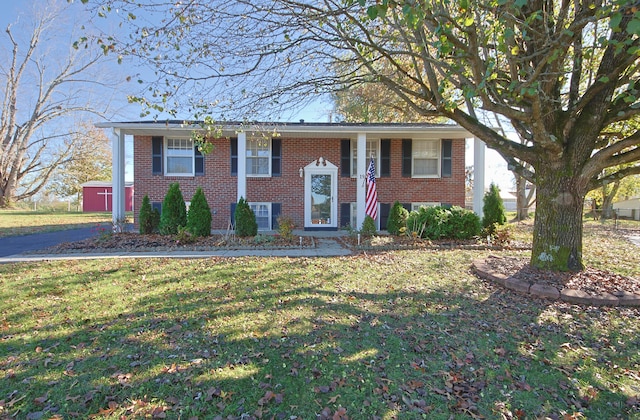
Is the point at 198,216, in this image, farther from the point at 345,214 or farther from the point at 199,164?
the point at 345,214

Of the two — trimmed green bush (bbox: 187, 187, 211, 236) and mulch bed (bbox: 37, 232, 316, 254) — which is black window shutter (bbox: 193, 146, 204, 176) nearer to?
trimmed green bush (bbox: 187, 187, 211, 236)

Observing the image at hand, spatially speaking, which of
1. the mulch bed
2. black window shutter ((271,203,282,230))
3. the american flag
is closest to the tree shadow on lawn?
the mulch bed

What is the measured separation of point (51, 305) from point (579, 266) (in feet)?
24.5

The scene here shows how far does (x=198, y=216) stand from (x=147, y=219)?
203 cm

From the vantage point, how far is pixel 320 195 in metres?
11.5

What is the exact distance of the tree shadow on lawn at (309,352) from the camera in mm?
2248

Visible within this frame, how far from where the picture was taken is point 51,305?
155 inches

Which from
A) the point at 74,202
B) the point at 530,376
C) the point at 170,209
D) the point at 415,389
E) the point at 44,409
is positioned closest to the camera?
the point at 44,409

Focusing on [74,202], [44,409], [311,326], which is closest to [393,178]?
[311,326]

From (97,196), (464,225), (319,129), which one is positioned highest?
(319,129)

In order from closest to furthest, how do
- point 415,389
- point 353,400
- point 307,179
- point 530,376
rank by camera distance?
point 353,400, point 415,389, point 530,376, point 307,179

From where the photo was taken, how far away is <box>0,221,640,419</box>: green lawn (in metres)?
2.24

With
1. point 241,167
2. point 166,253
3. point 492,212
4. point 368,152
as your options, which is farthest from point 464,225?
point 166,253

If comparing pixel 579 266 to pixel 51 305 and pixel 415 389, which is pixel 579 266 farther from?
pixel 51 305
